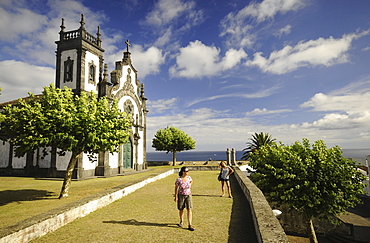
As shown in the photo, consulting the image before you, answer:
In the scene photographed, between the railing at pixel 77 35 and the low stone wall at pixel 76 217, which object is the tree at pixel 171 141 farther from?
the low stone wall at pixel 76 217

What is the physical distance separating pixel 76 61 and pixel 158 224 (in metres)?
22.2

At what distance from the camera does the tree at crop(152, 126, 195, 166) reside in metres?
43.6

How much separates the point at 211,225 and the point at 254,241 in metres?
1.53

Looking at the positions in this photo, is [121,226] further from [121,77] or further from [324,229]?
[121,77]

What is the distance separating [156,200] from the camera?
34.7 feet

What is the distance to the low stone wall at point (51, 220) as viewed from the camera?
5367 millimetres

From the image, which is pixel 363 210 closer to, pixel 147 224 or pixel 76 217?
pixel 147 224

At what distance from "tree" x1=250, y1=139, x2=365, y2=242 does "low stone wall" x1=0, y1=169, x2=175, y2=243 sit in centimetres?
956

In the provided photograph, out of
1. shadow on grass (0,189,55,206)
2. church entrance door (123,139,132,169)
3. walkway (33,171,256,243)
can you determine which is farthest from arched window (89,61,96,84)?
walkway (33,171,256,243)

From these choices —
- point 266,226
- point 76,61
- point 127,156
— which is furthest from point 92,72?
point 266,226

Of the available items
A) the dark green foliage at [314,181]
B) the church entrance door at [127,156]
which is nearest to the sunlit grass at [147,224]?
the dark green foliage at [314,181]

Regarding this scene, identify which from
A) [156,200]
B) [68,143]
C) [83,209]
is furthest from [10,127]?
[156,200]

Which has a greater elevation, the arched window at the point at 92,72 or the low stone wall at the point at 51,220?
the arched window at the point at 92,72

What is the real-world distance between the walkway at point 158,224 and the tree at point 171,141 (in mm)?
33346
